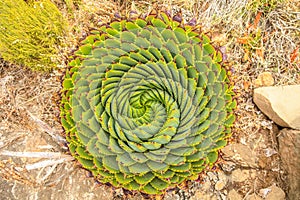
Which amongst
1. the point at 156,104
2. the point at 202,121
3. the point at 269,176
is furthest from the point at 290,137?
the point at 156,104

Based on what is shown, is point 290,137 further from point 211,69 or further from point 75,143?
point 75,143

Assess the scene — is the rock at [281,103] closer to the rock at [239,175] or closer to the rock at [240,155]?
the rock at [240,155]

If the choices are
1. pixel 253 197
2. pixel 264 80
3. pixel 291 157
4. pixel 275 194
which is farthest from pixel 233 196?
pixel 264 80

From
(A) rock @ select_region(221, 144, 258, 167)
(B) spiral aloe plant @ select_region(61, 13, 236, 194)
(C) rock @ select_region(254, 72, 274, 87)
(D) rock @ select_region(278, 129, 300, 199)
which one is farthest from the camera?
(C) rock @ select_region(254, 72, 274, 87)

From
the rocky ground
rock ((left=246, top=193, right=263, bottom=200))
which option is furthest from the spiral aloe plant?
rock ((left=246, top=193, right=263, bottom=200))

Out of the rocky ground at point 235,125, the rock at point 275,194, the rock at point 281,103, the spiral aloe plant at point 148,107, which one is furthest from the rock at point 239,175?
the spiral aloe plant at point 148,107

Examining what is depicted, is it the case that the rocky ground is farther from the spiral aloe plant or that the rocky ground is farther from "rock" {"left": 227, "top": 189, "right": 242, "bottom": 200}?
the spiral aloe plant

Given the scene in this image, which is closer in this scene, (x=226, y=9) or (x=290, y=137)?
(x=290, y=137)
